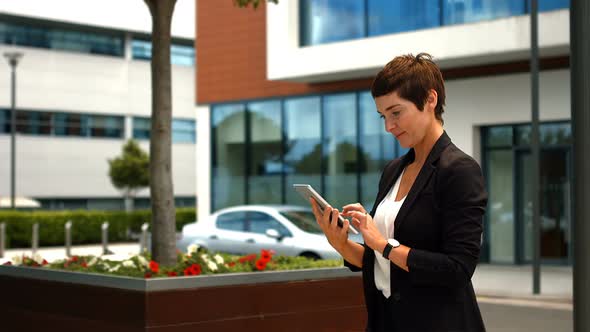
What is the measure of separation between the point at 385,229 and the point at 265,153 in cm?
2374

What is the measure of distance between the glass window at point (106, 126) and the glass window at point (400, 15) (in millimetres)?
31604

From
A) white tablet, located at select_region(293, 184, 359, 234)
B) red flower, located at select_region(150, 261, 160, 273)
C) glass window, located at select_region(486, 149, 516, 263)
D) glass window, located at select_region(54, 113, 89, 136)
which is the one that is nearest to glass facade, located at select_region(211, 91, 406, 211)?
glass window, located at select_region(486, 149, 516, 263)

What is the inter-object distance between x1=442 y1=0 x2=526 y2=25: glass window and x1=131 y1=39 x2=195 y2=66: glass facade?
35.0 m

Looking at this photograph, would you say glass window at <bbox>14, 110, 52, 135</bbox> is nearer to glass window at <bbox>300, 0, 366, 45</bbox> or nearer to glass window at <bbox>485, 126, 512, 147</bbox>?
Answer: glass window at <bbox>300, 0, 366, 45</bbox>

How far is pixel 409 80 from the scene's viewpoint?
3.16 m

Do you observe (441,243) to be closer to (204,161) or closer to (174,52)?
(204,161)

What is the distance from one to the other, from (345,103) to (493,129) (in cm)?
449

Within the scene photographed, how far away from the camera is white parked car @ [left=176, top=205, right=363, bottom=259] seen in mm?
17109

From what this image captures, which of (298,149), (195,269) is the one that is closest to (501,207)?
(298,149)

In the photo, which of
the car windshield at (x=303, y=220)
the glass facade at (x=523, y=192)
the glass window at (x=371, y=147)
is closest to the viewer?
→ the car windshield at (x=303, y=220)

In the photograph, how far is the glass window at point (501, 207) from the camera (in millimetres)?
21312

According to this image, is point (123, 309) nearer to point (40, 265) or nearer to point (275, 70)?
point (40, 265)

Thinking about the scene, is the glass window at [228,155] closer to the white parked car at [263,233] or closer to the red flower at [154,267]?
the white parked car at [263,233]

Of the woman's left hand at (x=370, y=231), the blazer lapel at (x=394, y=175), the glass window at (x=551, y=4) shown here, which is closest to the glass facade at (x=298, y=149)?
the glass window at (x=551, y=4)
